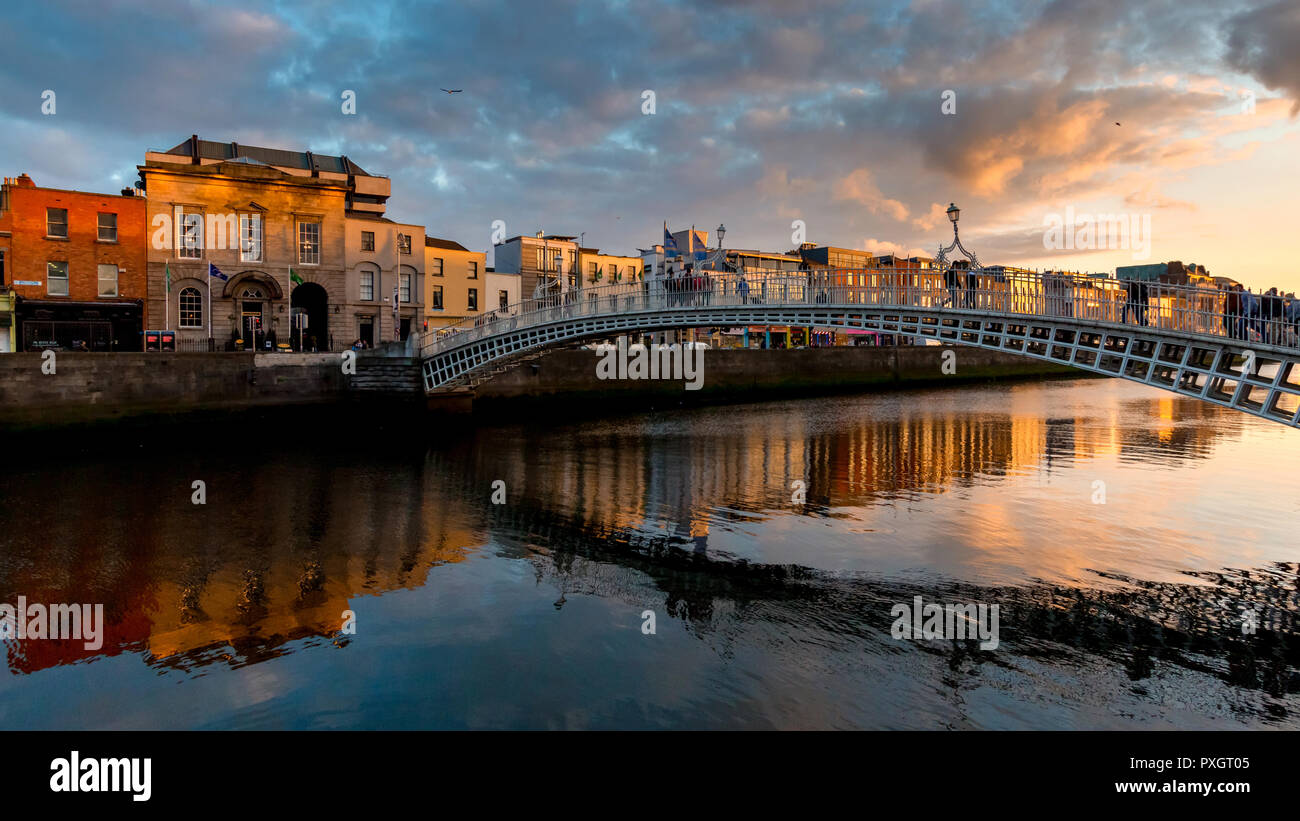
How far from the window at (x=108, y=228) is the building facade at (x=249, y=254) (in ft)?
3.88

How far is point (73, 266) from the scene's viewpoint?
98.1 feet

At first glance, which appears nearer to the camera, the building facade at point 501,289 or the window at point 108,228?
the window at point 108,228

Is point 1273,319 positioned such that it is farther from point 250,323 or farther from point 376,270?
point 250,323

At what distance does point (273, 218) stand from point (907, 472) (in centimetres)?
2840

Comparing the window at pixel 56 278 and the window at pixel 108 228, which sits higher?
the window at pixel 108 228

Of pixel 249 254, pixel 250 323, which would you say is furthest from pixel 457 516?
pixel 249 254

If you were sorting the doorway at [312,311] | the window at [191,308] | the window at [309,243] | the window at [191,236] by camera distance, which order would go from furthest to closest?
1. the doorway at [312,311]
2. the window at [309,243]
3. the window at [191,308]
4. the window at [191,236]

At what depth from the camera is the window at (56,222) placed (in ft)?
95.8

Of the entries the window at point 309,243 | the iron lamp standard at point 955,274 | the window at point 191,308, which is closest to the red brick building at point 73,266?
the window at point 191,308

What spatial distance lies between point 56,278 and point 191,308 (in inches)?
180

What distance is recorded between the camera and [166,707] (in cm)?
693

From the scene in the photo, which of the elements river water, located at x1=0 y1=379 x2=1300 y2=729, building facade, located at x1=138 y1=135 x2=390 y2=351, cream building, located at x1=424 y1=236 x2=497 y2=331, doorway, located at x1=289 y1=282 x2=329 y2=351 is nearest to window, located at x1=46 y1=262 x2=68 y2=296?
building facade, located at x1=138 y1=135 x2=390 y2=351

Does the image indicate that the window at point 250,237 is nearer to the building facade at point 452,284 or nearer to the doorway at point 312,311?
the doorway at point 312,311
